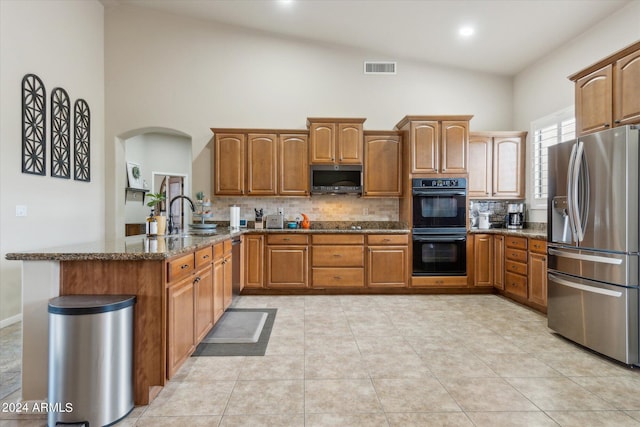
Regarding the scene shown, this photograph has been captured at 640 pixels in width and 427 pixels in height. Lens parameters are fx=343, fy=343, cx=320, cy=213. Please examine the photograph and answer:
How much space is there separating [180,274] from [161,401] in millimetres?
768

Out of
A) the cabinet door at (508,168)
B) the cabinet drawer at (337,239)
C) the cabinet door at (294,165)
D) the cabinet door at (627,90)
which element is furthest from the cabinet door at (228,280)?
the cabinet door at (508,168)

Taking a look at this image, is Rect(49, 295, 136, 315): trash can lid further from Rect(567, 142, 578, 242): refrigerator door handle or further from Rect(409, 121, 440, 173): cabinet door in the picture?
Rect(409, 121, 440, 173): cabinet door

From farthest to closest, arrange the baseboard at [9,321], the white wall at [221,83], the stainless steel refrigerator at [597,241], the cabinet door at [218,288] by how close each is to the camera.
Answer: the white wall at [221,83] < the baseboard at [9,321] < the cabinet door at [218,288] < the stainless steel refrigerator at [597,241]

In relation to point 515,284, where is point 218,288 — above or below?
above

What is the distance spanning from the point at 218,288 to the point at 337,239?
192 cm

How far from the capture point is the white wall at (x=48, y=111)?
350 cm

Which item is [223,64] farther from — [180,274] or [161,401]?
[161,401]

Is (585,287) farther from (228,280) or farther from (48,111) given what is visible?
(48,111)

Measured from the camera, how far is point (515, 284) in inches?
172

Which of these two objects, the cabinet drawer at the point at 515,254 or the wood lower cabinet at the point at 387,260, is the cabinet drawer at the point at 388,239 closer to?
the wood lower cabinet at the point at 387,260

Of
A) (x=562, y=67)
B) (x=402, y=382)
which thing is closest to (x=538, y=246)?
(x=562, y=67)

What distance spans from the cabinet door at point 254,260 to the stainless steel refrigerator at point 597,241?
3.38 metres

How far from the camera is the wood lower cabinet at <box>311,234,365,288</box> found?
4785mm

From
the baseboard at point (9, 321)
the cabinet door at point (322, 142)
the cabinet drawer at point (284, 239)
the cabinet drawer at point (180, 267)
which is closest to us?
the cabinet drawer at point (180, 267)
